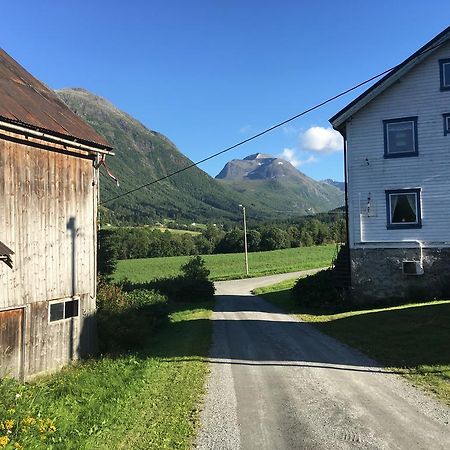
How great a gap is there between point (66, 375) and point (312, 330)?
33.5 ft

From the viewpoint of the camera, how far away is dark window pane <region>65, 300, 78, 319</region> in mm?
14137

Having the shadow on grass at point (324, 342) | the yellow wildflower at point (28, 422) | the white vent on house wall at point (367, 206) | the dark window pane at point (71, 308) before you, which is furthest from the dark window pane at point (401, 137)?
the yellow wildflower at point (28, 422)

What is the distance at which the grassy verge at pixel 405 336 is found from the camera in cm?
1110

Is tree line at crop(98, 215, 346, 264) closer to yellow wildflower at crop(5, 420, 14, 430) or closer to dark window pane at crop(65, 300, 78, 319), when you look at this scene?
dark window pane at crop(65, 300, 78, 319)

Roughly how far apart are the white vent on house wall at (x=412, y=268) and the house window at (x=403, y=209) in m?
1.90

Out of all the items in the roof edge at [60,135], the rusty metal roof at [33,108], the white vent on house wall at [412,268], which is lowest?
the white vent on house wall at [412,268]

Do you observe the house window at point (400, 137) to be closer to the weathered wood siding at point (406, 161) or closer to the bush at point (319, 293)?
the weathered wood siding at point (406, 161)

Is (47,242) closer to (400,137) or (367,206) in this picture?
(367,206)

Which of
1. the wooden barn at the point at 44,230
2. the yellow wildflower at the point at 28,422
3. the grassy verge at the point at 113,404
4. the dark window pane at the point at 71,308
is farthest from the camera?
the dark window pane at the point at 71,308

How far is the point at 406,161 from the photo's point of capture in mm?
23906

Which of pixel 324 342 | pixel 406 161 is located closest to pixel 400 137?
pixel 406 161

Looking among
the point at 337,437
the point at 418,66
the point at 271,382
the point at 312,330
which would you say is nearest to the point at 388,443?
the point at 337,437

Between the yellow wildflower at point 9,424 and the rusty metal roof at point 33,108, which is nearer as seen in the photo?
the yellow wildflower at point 9,424

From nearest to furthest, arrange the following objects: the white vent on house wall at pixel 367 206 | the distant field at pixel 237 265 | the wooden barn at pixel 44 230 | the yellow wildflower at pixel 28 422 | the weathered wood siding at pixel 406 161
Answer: the yellow wildflower at pixel 28 422
the wooden barn at pixel 44 230
the weathered wood siding at pixel 406 161
the white vent on house wall at pixel 367 206
the distant field at pixel 237 265
